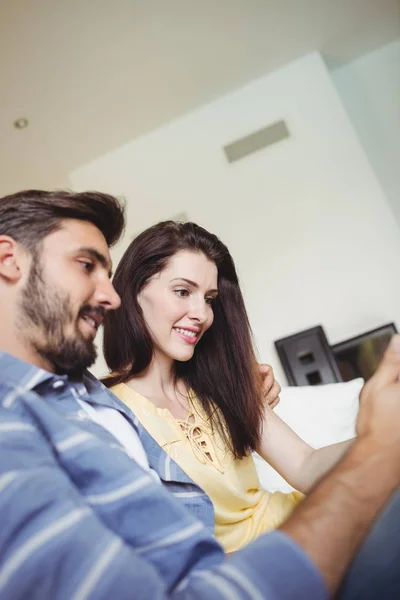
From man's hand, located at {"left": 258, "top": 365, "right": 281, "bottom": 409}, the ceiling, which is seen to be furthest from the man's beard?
the ceiling

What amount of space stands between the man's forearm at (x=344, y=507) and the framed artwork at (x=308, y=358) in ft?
6.84

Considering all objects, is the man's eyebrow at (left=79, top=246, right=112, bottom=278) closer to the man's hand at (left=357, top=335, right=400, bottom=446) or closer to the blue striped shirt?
the blue striped shirt

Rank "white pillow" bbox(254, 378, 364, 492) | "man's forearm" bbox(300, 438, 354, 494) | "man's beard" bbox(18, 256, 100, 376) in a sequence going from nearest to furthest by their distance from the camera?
"man's beard" bbox(18, 256, 100, 376) → "man's forearm" bbox(300, 438, 354, 494) → "white pillow" bbox(254, 378, 364, 492)

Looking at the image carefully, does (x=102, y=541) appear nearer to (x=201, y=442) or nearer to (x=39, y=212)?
(x=39, y=212)

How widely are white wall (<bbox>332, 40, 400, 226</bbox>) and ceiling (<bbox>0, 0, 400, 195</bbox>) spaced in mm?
109

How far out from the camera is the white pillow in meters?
1.45

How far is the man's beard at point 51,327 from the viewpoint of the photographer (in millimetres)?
695

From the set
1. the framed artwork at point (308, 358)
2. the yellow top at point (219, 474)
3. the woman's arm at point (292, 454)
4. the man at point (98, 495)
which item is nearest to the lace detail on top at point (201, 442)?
the yellow top at point (219, 474)

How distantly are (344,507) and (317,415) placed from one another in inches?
44.3

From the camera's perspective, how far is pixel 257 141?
3.15 m

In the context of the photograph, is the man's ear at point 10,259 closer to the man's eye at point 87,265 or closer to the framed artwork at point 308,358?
the man's eye at point 87,265

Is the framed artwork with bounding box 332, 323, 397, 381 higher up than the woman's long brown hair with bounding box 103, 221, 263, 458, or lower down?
lower down

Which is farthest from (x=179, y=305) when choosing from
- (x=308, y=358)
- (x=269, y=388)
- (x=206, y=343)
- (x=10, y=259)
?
(x=308, y=358)

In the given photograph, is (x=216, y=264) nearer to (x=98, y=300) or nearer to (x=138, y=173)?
(x=98, y=300)
